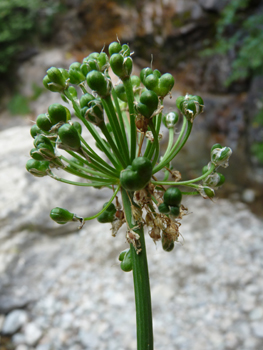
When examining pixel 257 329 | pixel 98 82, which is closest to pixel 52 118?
pixel 98 82

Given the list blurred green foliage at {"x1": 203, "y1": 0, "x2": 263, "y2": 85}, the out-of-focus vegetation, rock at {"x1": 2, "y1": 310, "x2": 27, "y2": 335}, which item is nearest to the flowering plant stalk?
rock at {"x1": 2, "y1": 310, "x2": 27, "y2": 335}

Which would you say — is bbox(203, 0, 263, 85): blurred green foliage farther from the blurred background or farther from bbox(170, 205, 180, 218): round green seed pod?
bbox(170, 205, 180, 218): round green seed pod

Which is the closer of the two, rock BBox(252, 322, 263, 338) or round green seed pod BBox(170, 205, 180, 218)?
round green seed pod BBox(170, 205, 180, 218)

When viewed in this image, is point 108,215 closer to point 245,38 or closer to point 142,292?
point 142,292

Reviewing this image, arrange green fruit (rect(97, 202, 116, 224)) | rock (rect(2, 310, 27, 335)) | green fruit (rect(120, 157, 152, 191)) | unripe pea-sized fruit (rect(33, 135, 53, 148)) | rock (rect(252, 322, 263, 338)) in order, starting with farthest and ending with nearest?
1. rock (rect(2, 310, 27, 335))
2. rock (rect(252, 322, 263, 338))
3. green fruit (rect(97, 202, 116, 224))
4. unripe pea-sized fruit (rect(33, 135, 53, 148))
5. green fruit (rect(120, 157, 152, 191))

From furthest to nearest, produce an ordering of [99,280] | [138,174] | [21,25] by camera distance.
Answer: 1. [21,25]
2. [99,280]
3. [138,174]

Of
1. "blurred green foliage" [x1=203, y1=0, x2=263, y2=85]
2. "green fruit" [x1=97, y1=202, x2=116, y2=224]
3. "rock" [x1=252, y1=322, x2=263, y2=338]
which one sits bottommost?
"rock" [x1=252, y1=322, x2=263, y2=338]

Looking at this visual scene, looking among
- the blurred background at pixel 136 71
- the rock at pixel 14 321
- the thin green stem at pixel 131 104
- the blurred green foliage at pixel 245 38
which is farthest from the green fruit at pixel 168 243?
the blurred green foliage at pixel 245 38
